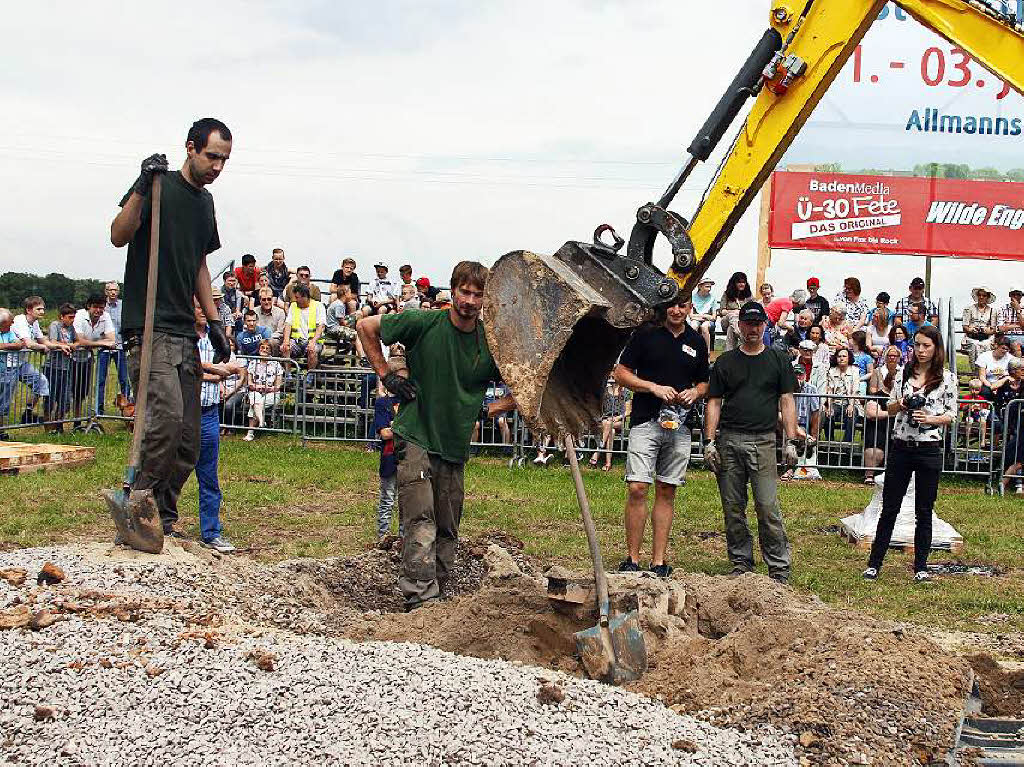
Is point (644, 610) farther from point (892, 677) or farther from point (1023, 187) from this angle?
point (1023, 187)

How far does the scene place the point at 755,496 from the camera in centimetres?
920

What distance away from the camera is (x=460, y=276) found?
6.81m

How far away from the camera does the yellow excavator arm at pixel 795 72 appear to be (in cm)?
680

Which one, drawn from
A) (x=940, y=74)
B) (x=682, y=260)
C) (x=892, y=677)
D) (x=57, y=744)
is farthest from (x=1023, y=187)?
(x=57, y=744)

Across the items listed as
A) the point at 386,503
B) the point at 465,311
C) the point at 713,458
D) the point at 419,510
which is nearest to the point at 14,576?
the point at 419,510

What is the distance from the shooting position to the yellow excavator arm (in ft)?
22.3

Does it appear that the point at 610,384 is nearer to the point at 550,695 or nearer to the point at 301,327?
the point at 301,327

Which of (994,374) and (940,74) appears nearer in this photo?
(994,374)

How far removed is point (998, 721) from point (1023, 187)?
1520 centimetres

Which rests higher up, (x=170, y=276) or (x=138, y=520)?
(x=170, y=276)

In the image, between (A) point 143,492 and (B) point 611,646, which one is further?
(A) point 143,492

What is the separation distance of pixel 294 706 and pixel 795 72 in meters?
4.80

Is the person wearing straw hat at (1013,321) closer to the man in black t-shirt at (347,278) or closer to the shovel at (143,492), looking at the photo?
the man in black t-shirt at (347,278)

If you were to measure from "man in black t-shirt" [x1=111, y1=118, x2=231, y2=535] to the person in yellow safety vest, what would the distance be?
30.5 ft
